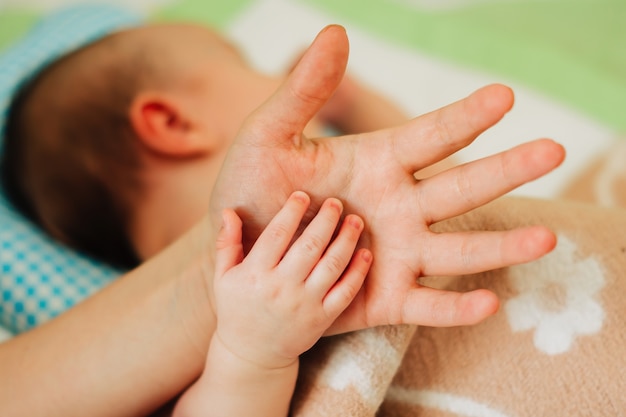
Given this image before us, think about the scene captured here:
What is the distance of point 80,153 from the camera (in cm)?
89

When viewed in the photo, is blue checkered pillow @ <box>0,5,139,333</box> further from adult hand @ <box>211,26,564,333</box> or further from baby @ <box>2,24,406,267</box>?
adult hand @ <box>211,26,564,333</box>

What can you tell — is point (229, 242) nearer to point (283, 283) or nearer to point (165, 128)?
point (283, 283)

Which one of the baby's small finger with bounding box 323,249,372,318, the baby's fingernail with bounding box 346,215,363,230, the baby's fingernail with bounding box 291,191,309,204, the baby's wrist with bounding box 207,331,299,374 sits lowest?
A: the baby's wrist with bounding box 207,331,299,374

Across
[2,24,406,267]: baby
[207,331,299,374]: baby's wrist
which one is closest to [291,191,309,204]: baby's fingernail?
[207,331,299,374]: baby's wrist

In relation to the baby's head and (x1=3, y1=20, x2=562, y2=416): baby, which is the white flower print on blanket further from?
the baby's head

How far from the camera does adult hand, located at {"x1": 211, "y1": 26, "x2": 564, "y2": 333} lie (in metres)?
0.46

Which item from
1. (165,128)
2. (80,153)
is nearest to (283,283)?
(165,128)

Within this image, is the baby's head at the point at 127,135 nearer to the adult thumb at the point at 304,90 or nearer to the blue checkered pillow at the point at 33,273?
the blue checkered pillow at the point at 33,273

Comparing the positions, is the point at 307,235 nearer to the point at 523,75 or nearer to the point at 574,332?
the point at 574,332

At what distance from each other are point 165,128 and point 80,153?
0.15 metres

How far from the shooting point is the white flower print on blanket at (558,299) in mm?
549

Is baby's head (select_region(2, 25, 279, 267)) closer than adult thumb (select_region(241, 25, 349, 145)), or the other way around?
adult thumb (select_region(241, 25, 349, 145))

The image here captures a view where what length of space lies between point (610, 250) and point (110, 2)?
1.53m

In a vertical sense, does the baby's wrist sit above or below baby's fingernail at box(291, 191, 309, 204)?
below
